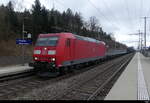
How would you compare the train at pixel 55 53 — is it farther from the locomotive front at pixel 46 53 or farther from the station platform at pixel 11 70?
the station platform at pixel 11 70

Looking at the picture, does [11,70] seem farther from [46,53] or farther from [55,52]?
[55,52]

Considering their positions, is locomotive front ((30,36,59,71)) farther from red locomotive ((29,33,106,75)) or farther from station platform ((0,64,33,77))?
station platform ((0,64,33,77))

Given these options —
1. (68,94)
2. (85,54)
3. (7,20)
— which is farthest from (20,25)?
(68,94)

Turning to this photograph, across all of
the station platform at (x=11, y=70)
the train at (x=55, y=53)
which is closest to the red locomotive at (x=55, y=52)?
the train at (x=55, y=53)

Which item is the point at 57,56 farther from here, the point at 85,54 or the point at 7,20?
the point at 7,20

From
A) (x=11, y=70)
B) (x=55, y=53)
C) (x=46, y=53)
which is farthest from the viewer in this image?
(x=11, y=70)

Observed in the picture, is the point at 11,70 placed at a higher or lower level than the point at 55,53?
lower

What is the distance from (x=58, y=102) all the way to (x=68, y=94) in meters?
1.45

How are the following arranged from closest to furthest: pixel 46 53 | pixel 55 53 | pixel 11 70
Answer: pixel 55 53 → pixel 46 53 → pixel 11 70

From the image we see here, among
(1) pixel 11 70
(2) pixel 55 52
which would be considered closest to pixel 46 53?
(2) pixel 55 52

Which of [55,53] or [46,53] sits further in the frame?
[46,53]

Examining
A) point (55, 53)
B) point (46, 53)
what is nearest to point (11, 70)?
point (46, 53)

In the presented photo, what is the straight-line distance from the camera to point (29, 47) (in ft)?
127

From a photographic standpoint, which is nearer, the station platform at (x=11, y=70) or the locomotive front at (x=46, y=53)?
the locomotive front at (x=46, y=53)
